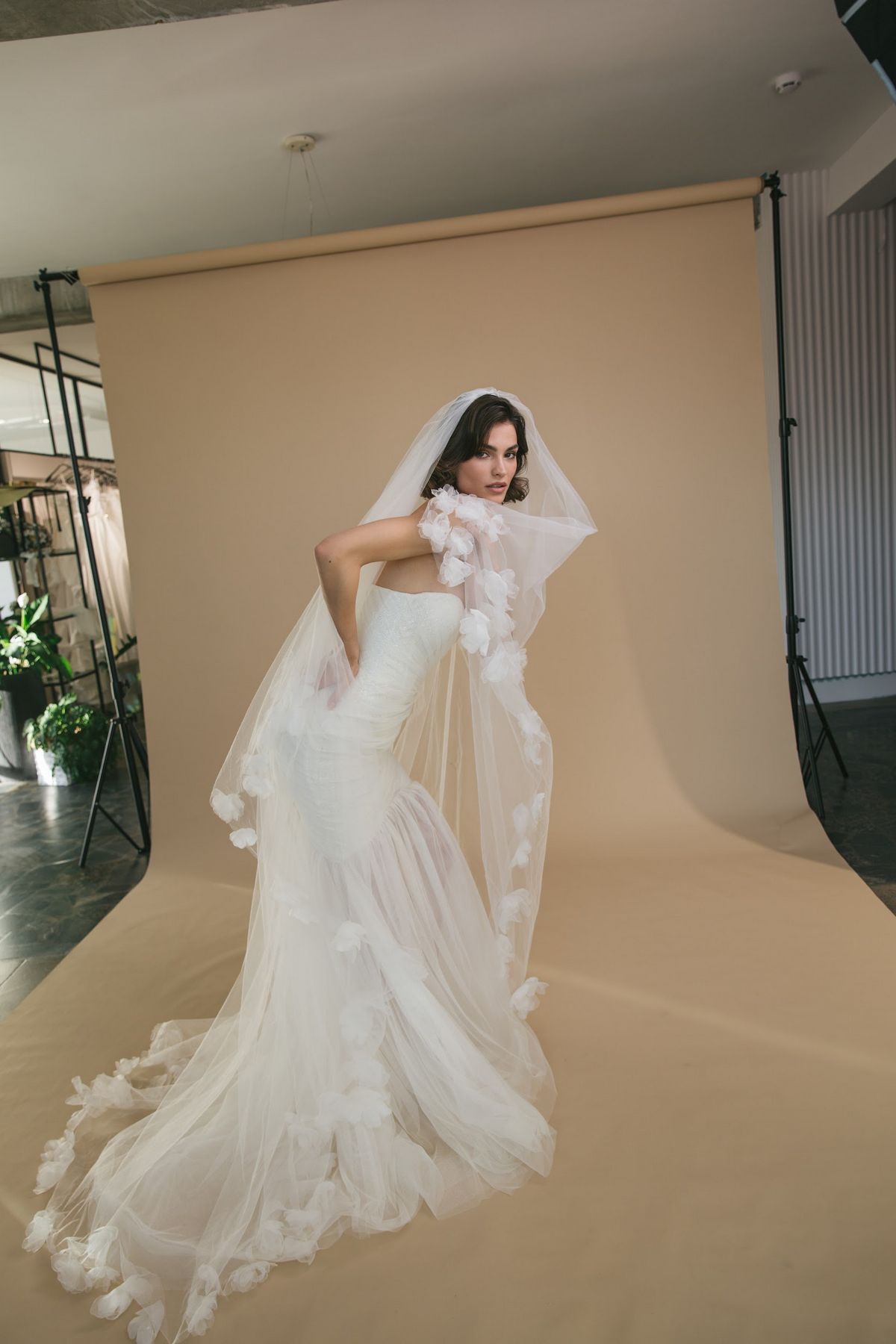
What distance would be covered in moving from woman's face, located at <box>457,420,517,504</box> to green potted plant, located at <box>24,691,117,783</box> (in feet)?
13.8

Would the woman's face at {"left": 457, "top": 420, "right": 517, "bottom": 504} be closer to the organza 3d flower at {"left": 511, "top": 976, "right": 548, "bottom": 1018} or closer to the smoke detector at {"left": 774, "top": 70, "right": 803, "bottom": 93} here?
the organza 3d flower at {"left": 511, "top": 976, "right": 548, "bottom": 1018}

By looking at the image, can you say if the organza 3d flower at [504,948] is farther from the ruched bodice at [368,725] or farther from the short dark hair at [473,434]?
the short dark hair at [473,434]

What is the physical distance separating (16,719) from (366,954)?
473 centimetres

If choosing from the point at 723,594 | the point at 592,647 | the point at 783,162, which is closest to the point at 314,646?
the point at 592,647

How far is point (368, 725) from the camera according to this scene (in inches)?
84.6

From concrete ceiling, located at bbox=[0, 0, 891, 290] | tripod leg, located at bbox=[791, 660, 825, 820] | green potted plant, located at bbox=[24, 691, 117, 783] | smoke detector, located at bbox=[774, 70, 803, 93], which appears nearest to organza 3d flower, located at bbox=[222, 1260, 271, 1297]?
tripod leg, located at bbox=[791, 660, 825, 820]

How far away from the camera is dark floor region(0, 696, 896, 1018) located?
11.5ft

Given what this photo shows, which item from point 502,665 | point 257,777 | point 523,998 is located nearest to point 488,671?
point 502,665

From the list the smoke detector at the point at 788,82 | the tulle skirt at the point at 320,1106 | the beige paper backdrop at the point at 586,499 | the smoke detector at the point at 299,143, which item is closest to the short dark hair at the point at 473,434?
the tulle skirt at the point at 320,1106

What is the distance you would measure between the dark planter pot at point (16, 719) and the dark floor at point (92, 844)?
0.82 ft

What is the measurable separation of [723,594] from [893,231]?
9.46 feet

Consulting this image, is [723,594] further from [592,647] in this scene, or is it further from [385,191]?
[385,191]

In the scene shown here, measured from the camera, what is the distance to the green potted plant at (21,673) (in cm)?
590

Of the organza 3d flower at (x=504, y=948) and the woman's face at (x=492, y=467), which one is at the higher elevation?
the woman's face at (x=492, y=467)
